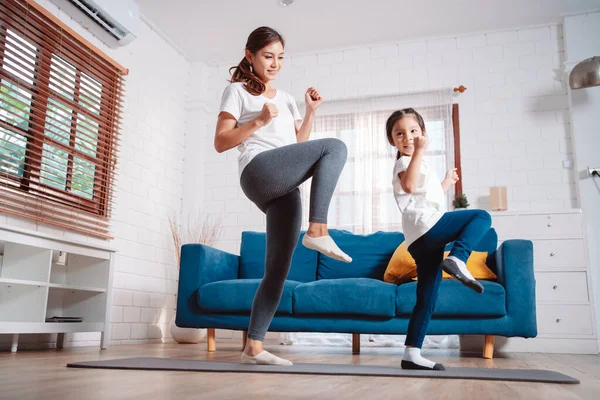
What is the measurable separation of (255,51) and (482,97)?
150 inches

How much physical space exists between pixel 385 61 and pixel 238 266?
2888mm

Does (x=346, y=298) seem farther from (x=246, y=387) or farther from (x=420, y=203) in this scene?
(x=246, y=387)

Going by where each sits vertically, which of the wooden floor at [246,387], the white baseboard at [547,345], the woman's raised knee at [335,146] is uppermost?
the woman's raised knee at [335,146]

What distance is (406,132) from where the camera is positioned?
2367mm

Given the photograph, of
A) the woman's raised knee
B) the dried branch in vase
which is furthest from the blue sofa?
the dried branch in vase

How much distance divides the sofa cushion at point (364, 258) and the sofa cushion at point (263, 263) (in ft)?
0.23

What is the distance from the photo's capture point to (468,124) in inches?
214

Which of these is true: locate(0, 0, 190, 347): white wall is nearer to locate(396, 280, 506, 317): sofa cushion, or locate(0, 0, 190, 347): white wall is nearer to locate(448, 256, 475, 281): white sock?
locate(396, 280, 506, 317): sofa cushion

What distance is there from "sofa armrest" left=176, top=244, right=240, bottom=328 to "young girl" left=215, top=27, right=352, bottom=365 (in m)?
1.44

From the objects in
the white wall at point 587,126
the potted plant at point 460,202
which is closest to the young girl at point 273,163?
the potted plant at point 460,202

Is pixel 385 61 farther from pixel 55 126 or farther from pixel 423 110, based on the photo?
pixel 55 126

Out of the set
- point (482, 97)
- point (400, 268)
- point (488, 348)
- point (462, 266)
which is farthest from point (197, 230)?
point (462, 266)

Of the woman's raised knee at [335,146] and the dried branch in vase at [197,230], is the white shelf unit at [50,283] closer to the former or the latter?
the dried branch in vase at [197,230]

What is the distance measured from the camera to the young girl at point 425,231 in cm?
206
